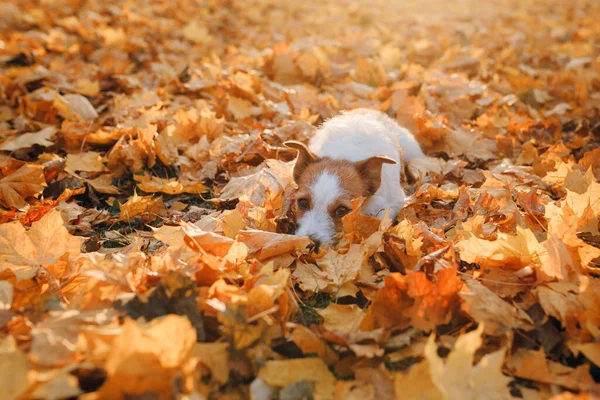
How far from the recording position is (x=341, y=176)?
10.9 feet

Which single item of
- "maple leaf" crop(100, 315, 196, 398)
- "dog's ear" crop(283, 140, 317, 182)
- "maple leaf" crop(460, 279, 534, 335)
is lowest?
"dog's ear" crop(283, 140, 317, 182)

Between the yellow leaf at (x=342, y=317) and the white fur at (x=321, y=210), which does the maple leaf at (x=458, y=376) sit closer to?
the yellow leaf at (x=342, y=317)

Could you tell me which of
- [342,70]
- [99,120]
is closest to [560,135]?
[342,70]

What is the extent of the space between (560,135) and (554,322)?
11.2ft

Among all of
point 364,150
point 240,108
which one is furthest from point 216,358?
point 240,108

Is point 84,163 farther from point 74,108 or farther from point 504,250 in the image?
point 504,250

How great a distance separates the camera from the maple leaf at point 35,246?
2.09m

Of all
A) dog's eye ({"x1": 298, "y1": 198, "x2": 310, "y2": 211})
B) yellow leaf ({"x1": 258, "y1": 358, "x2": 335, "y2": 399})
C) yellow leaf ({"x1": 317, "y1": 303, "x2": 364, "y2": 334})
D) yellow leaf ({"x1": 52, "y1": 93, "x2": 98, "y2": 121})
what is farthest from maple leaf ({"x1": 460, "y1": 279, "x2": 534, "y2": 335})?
yellow leaf ({"x1": 52, "y1": 93, "x2": 98, "y2": 121})

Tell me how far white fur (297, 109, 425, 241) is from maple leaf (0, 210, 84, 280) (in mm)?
1356

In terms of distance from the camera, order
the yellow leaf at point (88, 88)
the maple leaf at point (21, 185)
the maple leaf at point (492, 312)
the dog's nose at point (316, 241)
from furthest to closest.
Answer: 1. the yellow leaf at point (88, 88)
2. the maple leaf at point (21, 185)
3. the dog's nose at point (316, 241)
4. the maple leaf at point (492, 312)

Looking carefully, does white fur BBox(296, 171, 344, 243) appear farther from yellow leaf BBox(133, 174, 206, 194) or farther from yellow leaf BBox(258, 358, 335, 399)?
yellow leaf BBox(258, 358, 335, 399)

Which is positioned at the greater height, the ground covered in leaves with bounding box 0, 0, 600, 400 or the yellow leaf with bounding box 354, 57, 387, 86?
the ground covered in leaves with bounding box 0, 0, 600, 400

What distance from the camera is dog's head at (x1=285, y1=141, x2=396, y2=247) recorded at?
10.2ft

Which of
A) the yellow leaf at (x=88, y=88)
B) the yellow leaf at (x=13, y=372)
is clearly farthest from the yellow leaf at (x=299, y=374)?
the yellow leaf at (x=88, y=88)
